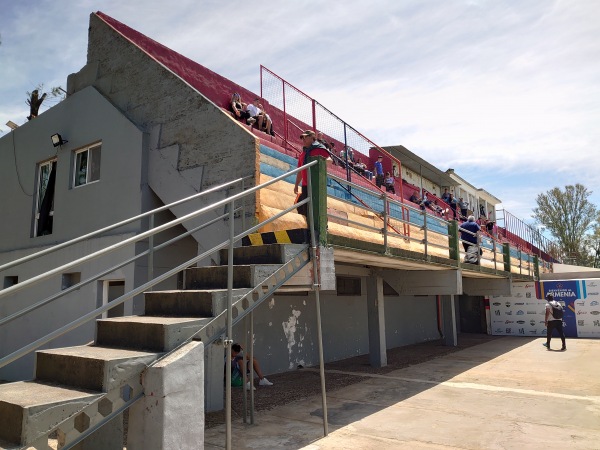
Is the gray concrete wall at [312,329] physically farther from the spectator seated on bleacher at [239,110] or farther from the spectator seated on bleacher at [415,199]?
the spectator seated on bleacher at [415,199]

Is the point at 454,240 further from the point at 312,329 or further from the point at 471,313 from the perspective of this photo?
the point at 471,313

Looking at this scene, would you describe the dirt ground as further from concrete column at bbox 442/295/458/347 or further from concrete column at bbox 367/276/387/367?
concrete column at bbox 442/295/458/347

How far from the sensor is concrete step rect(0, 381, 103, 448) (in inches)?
114

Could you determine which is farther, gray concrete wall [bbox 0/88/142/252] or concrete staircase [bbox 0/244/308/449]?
gray concrete wall [bbox 0/88/142/252]

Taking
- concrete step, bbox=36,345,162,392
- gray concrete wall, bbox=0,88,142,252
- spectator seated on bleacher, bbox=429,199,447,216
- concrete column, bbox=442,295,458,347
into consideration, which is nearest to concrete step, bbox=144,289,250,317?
concrete step, bbox=36,345,162,392

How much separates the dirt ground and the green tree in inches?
1304

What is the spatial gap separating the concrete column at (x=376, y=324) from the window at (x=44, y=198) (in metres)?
8.48

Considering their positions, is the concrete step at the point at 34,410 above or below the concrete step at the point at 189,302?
below

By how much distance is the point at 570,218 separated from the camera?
142ft

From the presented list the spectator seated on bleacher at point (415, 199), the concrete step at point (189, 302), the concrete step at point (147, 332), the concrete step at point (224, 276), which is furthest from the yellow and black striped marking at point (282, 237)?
the spectator seated on bleacher at point (415, 199)

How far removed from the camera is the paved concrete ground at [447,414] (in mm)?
5805

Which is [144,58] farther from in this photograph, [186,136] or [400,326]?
[400,326]

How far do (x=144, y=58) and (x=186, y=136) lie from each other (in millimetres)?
2495

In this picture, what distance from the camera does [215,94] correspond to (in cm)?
1188
